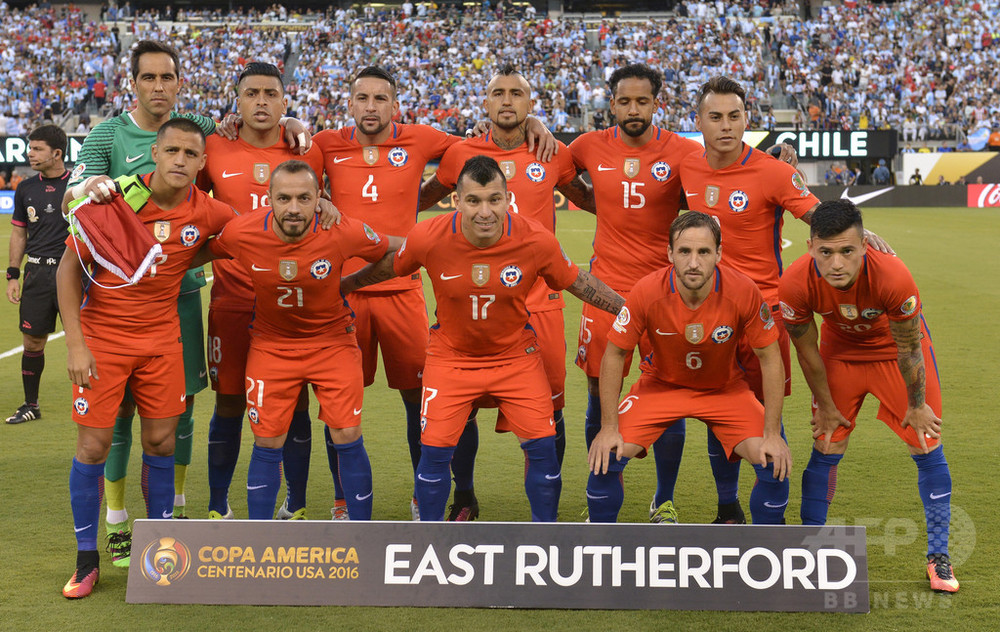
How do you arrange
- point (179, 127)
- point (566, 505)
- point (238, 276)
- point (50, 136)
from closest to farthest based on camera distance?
1. point (179, 127)
2. point (238, 276)
3. point (566, 505)
4. point (50, 136)

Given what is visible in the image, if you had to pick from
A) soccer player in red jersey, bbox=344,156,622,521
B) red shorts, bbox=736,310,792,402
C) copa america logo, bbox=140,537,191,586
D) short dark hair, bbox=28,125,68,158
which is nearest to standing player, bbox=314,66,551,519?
soccer player in red jersey, bbox=344,156,622,521

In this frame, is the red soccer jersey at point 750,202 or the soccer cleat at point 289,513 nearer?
the red soccer jersey at point 750,202

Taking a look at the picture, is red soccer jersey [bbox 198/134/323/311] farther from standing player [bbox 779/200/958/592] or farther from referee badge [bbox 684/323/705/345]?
standing player [bbox 779/200/958/592]

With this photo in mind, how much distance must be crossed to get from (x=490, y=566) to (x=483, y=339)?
4.00ft

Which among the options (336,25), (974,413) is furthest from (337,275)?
(336,25)

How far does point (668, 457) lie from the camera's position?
5.52 m

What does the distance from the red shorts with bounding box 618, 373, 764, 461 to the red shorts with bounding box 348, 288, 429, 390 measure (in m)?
1.27

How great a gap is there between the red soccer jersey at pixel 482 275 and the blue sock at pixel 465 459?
79 centimetres

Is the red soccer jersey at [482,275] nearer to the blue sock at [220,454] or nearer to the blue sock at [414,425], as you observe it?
the blue sock at [414,425]

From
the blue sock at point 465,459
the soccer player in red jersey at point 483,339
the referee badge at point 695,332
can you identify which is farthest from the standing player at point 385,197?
the referee badge at point 695,332

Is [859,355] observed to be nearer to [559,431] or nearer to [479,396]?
[559,431]

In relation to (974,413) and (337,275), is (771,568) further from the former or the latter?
(974,413)

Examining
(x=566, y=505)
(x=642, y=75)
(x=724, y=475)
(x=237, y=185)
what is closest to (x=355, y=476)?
(x=566, y=505)

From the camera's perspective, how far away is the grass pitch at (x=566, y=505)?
4.20 m
